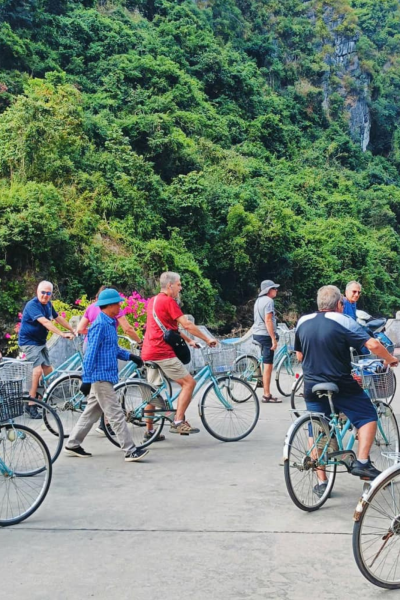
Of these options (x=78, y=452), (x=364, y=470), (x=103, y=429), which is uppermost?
(x=364, y=470)

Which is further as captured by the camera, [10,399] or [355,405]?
[355,405]

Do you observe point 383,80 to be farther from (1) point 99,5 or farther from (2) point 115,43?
(2) point 115,43

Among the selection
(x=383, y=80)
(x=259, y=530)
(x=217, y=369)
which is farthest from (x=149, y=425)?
(x=383, y=80)

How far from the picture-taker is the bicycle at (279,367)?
35.5ft

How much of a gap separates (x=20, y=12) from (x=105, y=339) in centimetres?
3177

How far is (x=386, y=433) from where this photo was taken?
6398 millimetres

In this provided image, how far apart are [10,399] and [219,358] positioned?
3191mm

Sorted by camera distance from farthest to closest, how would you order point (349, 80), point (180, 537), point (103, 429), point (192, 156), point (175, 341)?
point (349, 80) → point (192, 156) → point (103, 429) → point (175, 341) → point (180, 537)

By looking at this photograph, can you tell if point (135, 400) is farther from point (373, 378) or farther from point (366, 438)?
point (366, 438)

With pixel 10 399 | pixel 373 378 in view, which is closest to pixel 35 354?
pixel 10 399

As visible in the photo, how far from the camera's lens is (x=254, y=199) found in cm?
3119

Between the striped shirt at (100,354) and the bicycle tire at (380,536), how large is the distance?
318 cm

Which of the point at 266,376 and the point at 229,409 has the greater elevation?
the point at 266,376

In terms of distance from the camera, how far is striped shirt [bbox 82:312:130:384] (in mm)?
6465
